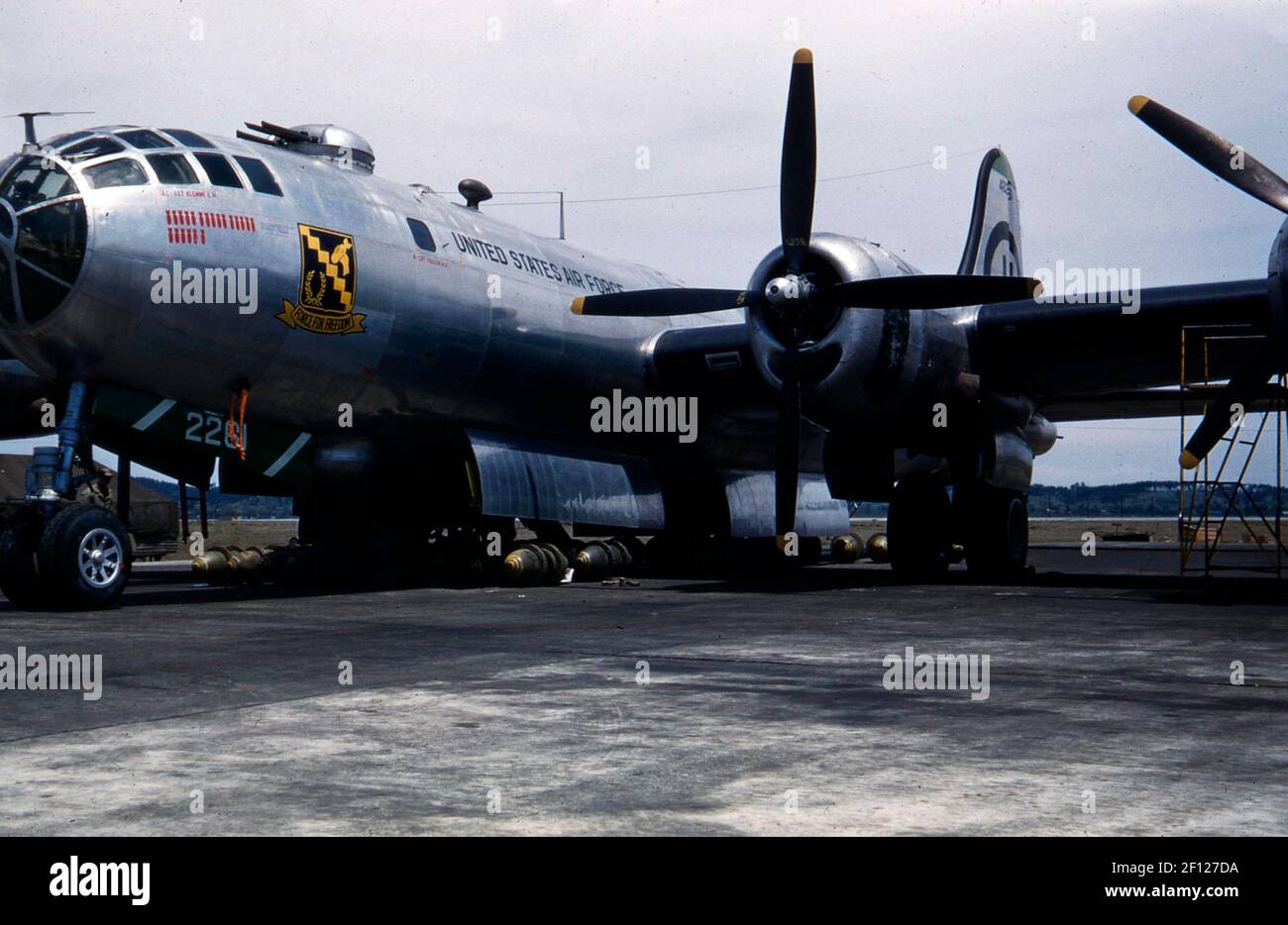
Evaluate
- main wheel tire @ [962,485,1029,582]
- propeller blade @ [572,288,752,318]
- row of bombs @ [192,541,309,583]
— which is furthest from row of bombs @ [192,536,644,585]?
main wheel tire @ [962,485,1029,582]

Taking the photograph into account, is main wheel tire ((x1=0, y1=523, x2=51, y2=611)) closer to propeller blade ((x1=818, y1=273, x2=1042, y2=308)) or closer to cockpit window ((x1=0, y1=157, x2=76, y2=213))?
cockpit window ((x1=0, y1=157, x2=76, y2=213))

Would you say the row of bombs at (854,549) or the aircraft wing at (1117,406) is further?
the row of bombs at (854,549)

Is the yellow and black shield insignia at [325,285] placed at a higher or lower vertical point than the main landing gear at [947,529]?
higher

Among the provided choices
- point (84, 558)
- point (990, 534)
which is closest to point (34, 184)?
point (84, 558)

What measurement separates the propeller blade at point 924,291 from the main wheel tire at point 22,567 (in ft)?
38.5

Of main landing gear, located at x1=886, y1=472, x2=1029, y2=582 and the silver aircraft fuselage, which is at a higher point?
the silver aircraft fuselage

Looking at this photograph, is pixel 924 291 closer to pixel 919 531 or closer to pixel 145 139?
pixel 919 531

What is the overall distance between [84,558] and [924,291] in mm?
12136

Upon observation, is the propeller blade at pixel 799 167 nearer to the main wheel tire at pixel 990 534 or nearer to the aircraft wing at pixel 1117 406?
the main wheel tire at pixel 990 534

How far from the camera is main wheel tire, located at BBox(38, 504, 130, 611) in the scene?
1459 cm

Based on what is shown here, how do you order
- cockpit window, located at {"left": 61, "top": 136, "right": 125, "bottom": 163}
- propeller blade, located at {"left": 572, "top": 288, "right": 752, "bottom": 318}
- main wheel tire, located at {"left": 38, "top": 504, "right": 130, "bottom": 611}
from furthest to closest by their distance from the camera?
1. propeller blade, located at {"left": 572, "top": 288, "right": 752, "bottom": 318}
2. cockpit window, located at {"left": 61, "top": 136, "right": 125, "bottom": 163}
3. main wheel tire, located at {"left": 38, "top": 504, "right": 130, "bottom": 611}

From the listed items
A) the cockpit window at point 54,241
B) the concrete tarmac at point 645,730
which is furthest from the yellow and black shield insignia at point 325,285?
the concrete tarmac at point 645,730

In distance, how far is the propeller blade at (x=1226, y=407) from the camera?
17.8 metres

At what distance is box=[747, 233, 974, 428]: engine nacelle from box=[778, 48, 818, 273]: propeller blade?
0.30m
